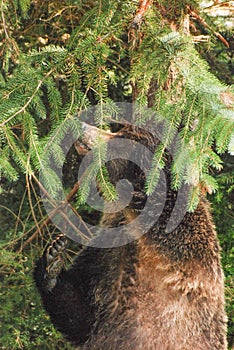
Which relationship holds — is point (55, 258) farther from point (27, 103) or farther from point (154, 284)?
point (27, 103)

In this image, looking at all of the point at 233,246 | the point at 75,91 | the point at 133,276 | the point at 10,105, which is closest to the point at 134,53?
the point at 75,91

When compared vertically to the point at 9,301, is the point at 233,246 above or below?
above

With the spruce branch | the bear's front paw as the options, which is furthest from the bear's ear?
the bear's front paw

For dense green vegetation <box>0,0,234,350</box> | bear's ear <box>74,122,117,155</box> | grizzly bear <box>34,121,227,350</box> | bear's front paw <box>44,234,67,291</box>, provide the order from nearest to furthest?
dense green vegetation <box>0,0,234,350</box> → bear's ear <box>74,122,117,155</box> → grizzly bear <box>34,121,227,350</box> → bear's front paw <box>44,234,67,291</box>

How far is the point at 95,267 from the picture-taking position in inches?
138

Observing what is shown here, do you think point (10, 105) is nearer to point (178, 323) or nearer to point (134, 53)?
point (134, 53)

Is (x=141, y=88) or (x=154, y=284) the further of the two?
(x=154, y=284)

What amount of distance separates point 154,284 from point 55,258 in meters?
0.62

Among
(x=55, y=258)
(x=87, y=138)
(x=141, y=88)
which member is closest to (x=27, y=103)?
(x=141, y=88)

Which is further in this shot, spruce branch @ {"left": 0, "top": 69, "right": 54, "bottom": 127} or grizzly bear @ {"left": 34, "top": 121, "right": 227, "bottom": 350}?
grizzly bear @ {"left": 34, "top": 121, "right": 227, "bottom": 350}

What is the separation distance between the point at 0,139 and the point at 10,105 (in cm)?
15

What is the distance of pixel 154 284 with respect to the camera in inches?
130

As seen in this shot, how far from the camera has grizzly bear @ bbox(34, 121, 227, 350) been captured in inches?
127

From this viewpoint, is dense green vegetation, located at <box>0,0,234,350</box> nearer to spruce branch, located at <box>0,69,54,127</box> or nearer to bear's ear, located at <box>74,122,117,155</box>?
spruce branch, located at <box>0,69,54,127</box>
